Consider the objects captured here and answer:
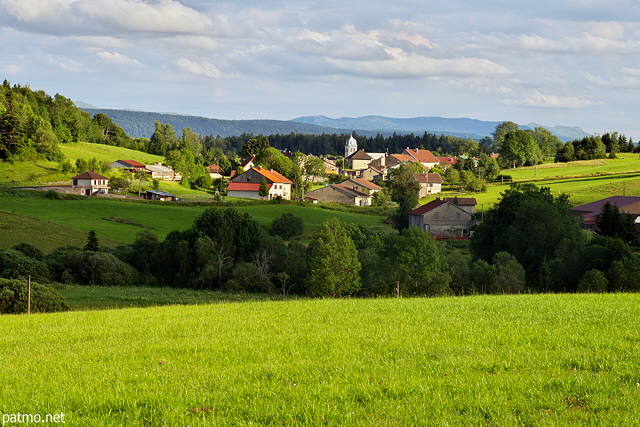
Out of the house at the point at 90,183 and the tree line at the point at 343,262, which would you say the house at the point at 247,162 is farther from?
the tree line at the point at 343,262

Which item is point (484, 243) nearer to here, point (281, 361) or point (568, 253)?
point (568, 253)

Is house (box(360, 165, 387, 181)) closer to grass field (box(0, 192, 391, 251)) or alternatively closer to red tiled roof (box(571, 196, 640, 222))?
grass field (box(0, 192, 391, 251))

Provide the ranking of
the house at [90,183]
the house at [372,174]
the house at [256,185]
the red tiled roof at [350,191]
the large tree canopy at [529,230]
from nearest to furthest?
the large tree canopy at [529,230] → the house at [90,183] → the red tiled roof at [350,191] → the house at [256,185] → the house at [372,174]

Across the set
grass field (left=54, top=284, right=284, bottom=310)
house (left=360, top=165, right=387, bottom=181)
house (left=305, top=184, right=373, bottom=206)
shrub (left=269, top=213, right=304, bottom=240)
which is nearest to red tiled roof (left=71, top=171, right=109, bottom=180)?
house (left=305, top=184, right=373, bottom=206)

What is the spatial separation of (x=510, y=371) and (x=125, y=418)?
6.30 meters

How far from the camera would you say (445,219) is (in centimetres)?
8562

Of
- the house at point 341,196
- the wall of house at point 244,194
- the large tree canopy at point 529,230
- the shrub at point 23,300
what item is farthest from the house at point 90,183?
the shrub at point 23,300

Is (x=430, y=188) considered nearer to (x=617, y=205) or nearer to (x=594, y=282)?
(x=617, y=205)

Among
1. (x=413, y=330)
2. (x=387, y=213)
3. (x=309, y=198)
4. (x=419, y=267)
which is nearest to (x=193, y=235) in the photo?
(x=419, y=267)

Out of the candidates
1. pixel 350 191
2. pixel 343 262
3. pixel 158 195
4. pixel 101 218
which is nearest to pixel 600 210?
pixel 350 191

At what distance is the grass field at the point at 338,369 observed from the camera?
29.0 ft

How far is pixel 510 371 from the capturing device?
35.7 feet

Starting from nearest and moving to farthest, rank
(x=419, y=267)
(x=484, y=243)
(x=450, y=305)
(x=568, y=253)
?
(x=450, y=305), (x=419, y=267), (x=568, y=253), (x=484, y=243)

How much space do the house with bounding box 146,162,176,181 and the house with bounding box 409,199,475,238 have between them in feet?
244
